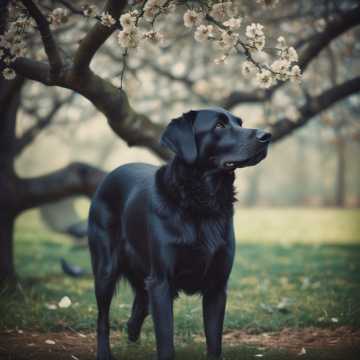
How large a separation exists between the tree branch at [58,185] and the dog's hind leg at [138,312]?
2.76 meters

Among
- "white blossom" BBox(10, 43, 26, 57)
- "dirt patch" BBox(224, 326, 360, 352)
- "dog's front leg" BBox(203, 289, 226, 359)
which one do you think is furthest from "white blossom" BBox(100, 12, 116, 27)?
"dirt patch" BBox(224, 326, 360, 352)

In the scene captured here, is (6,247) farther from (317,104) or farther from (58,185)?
(317,104)

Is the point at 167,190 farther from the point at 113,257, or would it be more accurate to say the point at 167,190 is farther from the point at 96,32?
the point at 96,32

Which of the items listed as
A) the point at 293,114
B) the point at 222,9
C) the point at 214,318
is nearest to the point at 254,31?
the point at 222,9

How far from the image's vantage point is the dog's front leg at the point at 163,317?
3506 millimetres

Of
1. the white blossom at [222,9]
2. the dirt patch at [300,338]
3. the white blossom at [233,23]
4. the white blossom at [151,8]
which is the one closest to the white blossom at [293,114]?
the dirt patch at [300,338]

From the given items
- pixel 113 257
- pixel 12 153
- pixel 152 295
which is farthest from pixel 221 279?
pixel 12 153

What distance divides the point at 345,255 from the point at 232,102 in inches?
178

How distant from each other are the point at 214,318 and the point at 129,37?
2.13 m

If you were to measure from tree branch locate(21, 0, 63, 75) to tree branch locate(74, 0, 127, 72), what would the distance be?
0.19 m

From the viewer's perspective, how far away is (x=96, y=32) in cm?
443

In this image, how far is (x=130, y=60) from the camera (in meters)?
10.5

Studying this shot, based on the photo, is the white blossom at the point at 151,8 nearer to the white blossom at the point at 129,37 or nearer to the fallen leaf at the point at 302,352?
the white blossom at the point at 129,37

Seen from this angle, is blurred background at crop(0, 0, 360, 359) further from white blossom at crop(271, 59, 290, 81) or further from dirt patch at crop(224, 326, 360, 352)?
white blossom at crop(271, 59, 290, 81)
